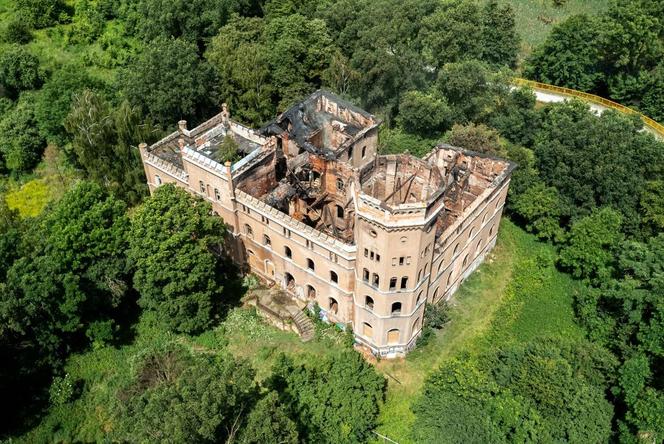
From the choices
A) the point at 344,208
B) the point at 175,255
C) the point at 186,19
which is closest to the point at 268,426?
the point at 175,255

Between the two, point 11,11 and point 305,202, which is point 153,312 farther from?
point 11,11

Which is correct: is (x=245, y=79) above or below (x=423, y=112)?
above

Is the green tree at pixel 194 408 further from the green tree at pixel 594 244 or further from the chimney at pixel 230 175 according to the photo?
the green tree at pixel 594 244

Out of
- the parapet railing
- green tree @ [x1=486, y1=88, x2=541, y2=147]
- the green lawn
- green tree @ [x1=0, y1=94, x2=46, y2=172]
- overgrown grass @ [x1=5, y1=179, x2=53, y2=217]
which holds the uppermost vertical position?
green tree @ [x1=486, y1=88, x2=541, y2=147]

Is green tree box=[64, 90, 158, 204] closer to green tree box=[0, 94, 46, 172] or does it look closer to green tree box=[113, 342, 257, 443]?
green tree box=[0, 94, 46, 172]

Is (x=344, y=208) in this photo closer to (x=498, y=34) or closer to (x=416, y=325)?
(x=416, y=325)

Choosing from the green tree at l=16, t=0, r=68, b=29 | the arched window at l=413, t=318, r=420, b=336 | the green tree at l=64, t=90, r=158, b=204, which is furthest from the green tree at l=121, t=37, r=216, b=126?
the arched window at l=413, t=318, r=420, b=336
